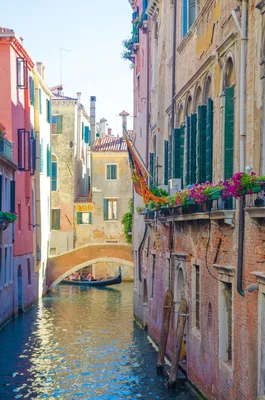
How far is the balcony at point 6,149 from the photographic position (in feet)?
73.3

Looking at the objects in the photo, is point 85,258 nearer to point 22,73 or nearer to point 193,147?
point 22,73

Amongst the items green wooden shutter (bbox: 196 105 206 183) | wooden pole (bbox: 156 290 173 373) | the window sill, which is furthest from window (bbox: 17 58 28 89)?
the window sill

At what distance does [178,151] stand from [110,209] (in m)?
27.5

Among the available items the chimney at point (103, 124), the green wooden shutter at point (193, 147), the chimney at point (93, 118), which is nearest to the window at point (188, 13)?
the green wooden shutter at point (193, 147)

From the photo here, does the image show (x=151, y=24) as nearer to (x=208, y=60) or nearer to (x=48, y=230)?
(x=208, y=60)

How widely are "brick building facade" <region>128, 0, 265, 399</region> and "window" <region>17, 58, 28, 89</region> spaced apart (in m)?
10.1

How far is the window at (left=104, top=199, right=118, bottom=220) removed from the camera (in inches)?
1684

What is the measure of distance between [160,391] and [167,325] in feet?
4.34

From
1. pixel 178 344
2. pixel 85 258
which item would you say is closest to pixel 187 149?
pixel 178 344

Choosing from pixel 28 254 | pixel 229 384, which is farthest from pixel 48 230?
pixel 229 384

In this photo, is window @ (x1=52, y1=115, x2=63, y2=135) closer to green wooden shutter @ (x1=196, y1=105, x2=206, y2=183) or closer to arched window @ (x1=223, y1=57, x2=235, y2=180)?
green wooden shutter @ (x1=196, y1=105, x2=206, y2=183)

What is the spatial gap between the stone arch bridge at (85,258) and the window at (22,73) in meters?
8.88

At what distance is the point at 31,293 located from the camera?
2970 centimetres

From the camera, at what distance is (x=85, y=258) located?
115ft
